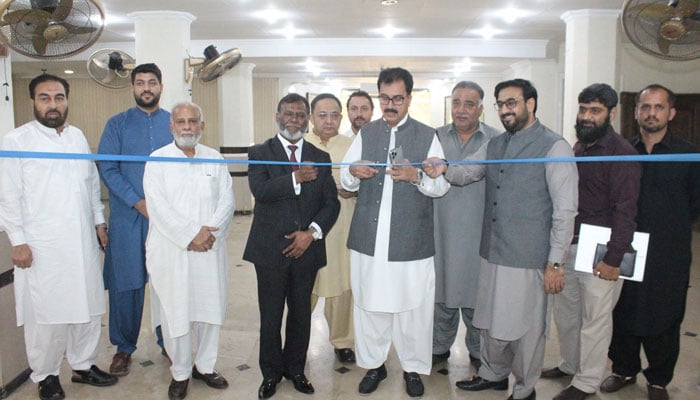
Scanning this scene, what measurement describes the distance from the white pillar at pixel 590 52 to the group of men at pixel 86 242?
6.19 m

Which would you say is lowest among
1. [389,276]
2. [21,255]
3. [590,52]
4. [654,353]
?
[654,353]

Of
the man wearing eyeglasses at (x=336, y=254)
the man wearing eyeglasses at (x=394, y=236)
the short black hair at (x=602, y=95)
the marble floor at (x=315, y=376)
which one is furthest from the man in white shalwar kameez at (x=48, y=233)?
the short black hair at (x=602, y=95)

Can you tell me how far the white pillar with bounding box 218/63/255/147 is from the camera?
1247cm

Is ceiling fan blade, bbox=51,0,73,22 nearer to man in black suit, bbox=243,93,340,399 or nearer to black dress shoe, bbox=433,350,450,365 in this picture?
man in black suit, bbox=243,93,340,399

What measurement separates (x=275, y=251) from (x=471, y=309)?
1284 millimetres

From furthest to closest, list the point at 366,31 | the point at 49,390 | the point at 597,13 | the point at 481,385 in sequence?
the point at 366,31 < the point at 597,13 < the point at 481,385 < the point at 49,390

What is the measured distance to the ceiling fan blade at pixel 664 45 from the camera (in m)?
3.57

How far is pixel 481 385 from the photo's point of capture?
126 inches

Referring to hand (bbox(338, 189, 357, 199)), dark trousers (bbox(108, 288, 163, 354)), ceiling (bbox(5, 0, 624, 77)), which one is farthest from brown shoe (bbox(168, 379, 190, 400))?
ceiling (bbox(5, 0, 624, 77))

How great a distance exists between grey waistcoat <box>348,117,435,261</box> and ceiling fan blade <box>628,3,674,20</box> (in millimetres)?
1666

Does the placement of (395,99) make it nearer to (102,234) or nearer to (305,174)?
(305,174)

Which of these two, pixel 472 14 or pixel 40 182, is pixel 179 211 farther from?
pixel 472 14

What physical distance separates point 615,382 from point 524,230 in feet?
3.80

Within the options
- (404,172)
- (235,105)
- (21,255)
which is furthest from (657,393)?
(235,105)
